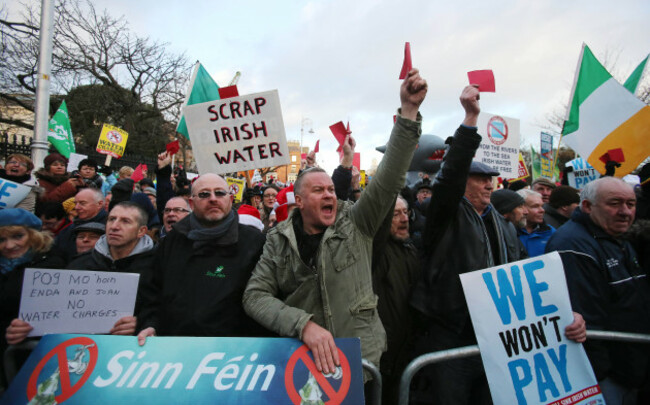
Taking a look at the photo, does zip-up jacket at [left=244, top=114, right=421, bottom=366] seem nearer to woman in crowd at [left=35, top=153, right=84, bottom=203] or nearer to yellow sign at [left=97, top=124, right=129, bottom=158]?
woman in crowd at [left=35, top=153, right=84, bottom=203]

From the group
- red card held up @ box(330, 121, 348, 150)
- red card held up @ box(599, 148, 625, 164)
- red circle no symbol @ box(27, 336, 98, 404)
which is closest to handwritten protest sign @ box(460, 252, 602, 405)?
red card held up @ box(330, 121, 348, 150)

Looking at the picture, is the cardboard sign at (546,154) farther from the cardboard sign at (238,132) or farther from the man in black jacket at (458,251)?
the cardboard sign at (238,132)

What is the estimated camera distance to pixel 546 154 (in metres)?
8.32

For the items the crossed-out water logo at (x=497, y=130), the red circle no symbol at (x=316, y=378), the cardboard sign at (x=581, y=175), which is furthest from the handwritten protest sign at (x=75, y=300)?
the cardboard sign at (x=581, y=175)

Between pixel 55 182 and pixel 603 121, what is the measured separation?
7.02m

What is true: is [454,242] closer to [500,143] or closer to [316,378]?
[316,378]

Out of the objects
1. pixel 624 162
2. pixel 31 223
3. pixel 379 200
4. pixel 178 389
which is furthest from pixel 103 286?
pixel 624 162

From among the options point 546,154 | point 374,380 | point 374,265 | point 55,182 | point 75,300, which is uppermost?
point 55,182

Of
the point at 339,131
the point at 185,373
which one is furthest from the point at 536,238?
the point at 185,373

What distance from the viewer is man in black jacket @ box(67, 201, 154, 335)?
2.49 m

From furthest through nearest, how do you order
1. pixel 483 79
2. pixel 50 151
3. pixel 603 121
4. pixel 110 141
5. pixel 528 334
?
pixel 50 151 → pixel 110 141 → pixel 603 121 → pixel 483 79 → pixel 528 334

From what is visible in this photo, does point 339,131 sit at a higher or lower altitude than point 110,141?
lower

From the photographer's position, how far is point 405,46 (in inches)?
77.3

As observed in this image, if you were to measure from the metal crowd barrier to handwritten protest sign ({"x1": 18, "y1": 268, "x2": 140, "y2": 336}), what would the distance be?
163 cm
